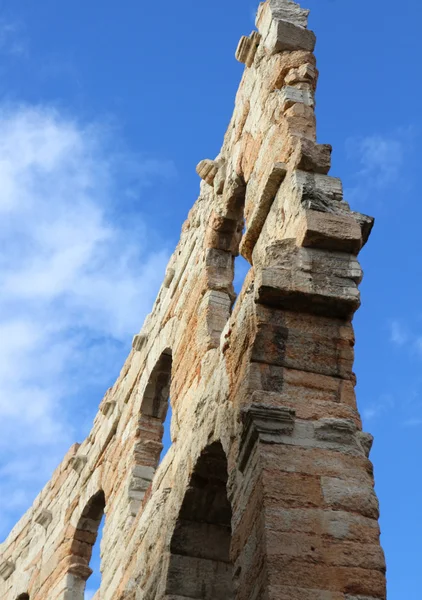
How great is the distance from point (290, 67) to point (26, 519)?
24.3ft

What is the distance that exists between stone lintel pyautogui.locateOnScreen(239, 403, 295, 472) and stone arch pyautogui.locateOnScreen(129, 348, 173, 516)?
3377 mm

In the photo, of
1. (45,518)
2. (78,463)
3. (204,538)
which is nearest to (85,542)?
(78,463)

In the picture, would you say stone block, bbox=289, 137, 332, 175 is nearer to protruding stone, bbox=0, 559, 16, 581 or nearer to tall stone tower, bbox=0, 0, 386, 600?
tall stone tower, bbox=0, 0, 386, 600

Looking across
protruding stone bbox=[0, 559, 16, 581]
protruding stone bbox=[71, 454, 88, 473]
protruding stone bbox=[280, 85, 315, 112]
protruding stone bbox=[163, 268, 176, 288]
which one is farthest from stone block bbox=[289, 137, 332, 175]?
protruding stone bbox=[0, 559, 16, 581]

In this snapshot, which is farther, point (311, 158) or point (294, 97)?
point (294, 97)

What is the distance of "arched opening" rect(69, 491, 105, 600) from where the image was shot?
359 inches

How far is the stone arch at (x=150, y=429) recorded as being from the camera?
7.77 meters

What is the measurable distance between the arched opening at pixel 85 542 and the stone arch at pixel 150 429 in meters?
1.24

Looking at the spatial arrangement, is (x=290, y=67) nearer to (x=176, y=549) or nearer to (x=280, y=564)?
(x=176, y=549)

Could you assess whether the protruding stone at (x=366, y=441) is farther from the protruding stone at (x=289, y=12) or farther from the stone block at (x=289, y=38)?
the protruding stone at (x=289, y=12)

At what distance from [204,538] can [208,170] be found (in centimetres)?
353

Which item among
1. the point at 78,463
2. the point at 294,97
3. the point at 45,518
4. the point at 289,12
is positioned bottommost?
the point at 45,518

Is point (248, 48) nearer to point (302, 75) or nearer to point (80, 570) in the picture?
point (302, 75)

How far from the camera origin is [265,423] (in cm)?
438
